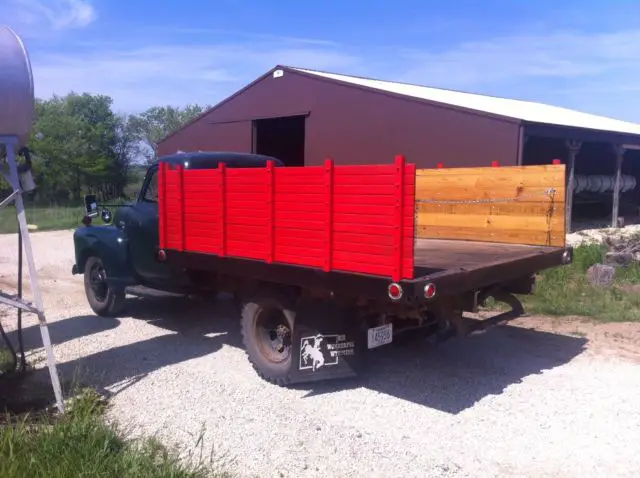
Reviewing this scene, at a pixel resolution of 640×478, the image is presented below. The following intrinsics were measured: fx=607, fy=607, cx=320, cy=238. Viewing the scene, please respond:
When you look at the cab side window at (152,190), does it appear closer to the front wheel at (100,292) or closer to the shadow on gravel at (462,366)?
the front wheel at (100,292)

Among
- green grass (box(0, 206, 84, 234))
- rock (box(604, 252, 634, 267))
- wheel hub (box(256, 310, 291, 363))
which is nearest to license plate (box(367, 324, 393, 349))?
wheel hub (box(256, 310, 291, 363))

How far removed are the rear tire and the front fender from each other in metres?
2.36

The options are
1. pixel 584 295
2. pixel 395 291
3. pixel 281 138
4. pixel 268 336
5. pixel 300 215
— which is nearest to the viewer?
pixel 395 291

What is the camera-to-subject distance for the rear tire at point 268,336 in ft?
18.2

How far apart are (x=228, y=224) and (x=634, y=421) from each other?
149 inches

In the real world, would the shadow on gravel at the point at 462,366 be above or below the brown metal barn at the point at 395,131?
below

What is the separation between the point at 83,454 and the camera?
3.73 m

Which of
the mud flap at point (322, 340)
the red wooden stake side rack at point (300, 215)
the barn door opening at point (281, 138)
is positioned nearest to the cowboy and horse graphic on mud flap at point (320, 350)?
the mud flap at point (322, 340)

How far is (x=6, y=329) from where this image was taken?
7.77 metres

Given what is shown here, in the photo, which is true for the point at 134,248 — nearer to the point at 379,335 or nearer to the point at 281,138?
the point at 379,335

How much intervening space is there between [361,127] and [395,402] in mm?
10989

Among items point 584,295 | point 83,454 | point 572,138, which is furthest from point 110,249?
point 572,138

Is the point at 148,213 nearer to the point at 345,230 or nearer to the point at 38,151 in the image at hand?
the point at 345,230

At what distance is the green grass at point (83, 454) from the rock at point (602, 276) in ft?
25.3
